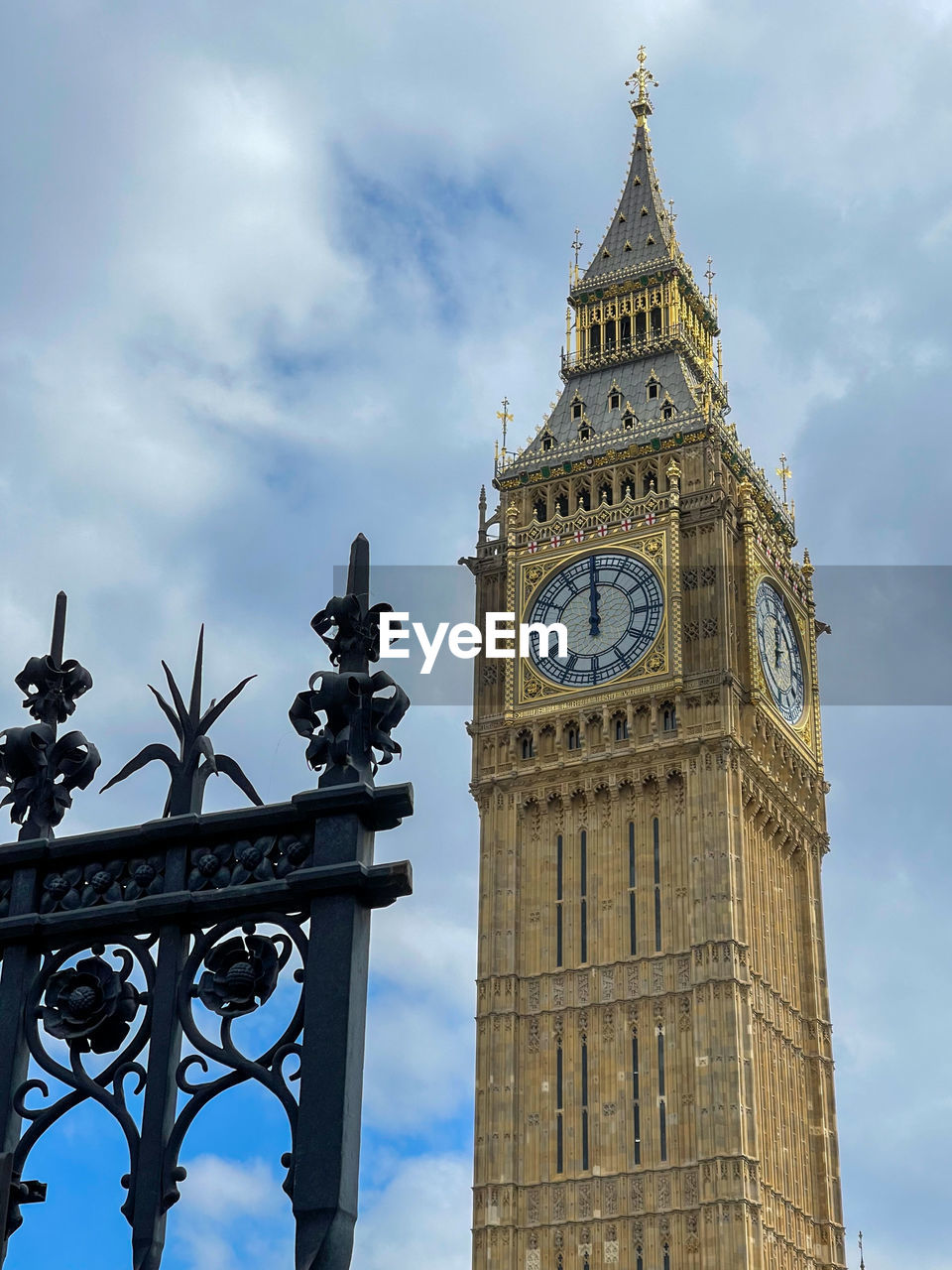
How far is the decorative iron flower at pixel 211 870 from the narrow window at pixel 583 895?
164ft

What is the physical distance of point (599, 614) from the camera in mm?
60656

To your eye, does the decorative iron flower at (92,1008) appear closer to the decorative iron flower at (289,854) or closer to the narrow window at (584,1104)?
the decorative iron flower at (289,854)

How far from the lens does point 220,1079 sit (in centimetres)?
721

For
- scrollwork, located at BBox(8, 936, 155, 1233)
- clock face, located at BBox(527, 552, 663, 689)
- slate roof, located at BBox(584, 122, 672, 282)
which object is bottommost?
scrollwork, located at BBox(8, 936, 155, 1233)

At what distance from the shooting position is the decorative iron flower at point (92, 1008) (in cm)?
751

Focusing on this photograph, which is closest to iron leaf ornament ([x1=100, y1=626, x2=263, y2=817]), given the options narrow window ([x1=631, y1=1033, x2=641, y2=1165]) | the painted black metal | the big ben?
the painted black metal

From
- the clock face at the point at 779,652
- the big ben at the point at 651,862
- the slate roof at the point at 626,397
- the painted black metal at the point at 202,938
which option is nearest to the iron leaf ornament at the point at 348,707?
the painted black metal at the point at 202,938

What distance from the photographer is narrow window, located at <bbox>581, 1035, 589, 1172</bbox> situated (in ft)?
179

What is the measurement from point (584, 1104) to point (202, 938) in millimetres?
48991

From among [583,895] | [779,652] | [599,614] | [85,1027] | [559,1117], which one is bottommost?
[85,1027]

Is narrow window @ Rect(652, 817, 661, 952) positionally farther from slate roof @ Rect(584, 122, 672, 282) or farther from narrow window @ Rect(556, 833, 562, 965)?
slate roof @ Rect(584, 122, 672, 282)

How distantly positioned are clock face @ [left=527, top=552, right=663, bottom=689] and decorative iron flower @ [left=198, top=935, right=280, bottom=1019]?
52.1 m

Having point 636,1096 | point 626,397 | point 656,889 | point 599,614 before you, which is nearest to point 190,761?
point 636,1096

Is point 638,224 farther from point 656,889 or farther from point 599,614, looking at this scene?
point 656,889
